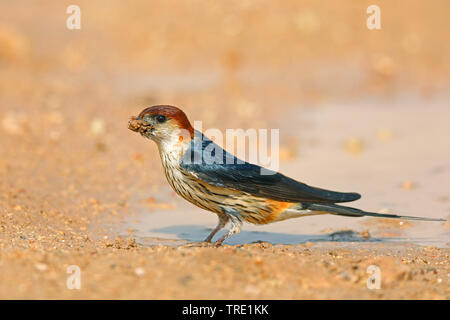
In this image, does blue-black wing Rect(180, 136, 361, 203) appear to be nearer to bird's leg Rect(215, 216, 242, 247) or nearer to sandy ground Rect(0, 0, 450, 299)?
bird's leg Rect(215, 216, 242, 247)

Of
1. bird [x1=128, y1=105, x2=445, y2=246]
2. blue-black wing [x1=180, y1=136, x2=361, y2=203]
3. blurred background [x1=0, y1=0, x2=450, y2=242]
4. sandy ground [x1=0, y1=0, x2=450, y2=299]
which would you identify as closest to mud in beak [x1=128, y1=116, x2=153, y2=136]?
bird [x1=128, y1=105, x2=445, y2=246]

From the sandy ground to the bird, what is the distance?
0.94ft

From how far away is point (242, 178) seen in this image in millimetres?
5539

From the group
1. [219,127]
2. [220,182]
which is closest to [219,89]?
[219,127]

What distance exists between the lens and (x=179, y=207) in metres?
7.01

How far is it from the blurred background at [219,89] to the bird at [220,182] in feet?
4.19

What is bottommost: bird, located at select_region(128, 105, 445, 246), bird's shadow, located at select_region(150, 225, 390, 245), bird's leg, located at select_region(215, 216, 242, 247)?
bird's shadow, located at select_region(150, 225, 390, 245)

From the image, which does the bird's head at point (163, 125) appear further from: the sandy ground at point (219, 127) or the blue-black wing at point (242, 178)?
the sandy ground at point (219, 127)

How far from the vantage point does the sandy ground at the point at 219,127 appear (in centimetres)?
428

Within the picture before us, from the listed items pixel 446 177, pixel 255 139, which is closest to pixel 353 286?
pixel 446 177

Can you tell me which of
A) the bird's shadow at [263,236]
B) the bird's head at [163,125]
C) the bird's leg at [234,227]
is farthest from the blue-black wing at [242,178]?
the bird's shadow at [263,236]

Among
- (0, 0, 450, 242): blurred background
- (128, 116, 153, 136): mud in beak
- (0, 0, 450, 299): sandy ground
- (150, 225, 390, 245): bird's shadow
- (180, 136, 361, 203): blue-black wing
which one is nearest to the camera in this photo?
(0, 0, 450, 299): sandy ground

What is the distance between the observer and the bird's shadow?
6078 millimetres

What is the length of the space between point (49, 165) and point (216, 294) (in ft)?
14.1
